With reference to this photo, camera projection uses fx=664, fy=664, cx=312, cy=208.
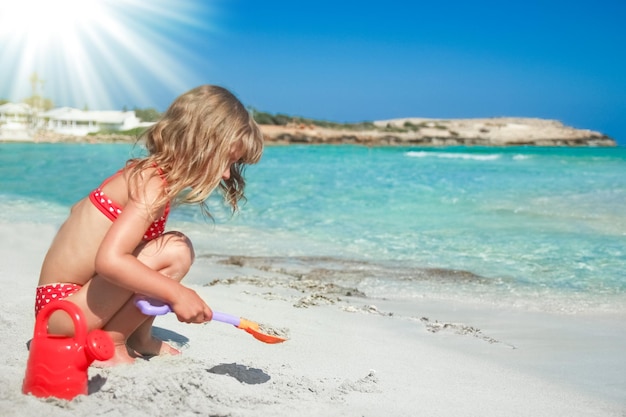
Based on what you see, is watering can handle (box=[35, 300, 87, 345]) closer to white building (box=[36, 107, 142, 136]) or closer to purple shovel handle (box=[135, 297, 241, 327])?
purple shovel handle (box=[135, 297, 241, 327])

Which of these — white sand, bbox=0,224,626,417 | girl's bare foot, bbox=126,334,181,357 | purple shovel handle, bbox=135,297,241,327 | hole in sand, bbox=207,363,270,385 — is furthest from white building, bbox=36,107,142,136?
purple shovel handle, bbox=135,297,241,327

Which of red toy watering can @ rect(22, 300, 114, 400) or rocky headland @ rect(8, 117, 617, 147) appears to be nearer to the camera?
red toy watering can @ rect(22, 300, 114, 400)

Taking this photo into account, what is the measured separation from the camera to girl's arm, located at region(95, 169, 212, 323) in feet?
6.08

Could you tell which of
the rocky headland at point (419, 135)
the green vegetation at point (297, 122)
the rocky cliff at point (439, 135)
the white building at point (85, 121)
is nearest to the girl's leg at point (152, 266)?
the rocky headland at point (419, 135)

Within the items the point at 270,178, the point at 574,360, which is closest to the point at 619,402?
the point at 574,360

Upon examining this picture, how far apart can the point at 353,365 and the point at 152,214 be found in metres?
1.06

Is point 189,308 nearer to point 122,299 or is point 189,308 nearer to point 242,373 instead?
point 122,299

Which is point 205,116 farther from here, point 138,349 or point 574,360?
point 574,360

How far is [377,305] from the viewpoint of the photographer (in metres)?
4.00

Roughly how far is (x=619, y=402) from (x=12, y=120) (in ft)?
210

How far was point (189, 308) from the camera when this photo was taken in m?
1.93

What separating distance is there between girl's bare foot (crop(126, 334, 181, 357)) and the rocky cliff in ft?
167

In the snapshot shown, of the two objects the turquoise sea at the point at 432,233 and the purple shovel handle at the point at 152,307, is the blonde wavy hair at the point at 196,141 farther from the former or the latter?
the turquoise sea at the point at 432,233

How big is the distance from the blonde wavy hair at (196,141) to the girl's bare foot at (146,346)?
0.55 m
